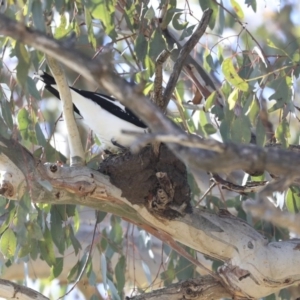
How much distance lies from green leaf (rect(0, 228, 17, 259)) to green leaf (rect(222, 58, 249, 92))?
0.83 meters

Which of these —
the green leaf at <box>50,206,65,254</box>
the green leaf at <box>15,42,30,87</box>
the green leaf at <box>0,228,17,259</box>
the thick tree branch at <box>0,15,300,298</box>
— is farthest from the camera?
the green leaf at <box>50,206,65,254</box>

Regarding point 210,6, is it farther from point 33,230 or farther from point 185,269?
point 185,269

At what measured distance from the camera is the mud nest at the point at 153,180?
2059 millimetres

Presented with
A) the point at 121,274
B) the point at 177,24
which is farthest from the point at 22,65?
the point at 121,274

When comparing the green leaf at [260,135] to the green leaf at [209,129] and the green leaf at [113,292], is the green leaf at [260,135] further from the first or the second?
the green leaf at [113,292]

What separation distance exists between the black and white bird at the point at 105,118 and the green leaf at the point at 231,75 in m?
0.66

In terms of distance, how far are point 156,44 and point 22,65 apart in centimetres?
74

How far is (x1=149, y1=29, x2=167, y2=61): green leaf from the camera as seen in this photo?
222 centimetres

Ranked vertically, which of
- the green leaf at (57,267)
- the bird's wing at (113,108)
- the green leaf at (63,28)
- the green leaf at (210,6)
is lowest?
the green leaf at (57,267)

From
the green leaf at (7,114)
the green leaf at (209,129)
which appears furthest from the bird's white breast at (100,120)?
the green leaf at (7,114)

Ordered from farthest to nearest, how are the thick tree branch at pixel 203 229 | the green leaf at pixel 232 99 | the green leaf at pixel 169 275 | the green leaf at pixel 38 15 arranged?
1. the green leaf at pixel 169 275
2. the green leaf at pixel 232 99
3. the thick tree branch at pixel 203 229
4. the green leaf at pixel 38 15

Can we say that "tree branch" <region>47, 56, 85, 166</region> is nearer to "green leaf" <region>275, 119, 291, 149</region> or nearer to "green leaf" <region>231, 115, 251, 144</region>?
"green leaf" <region>231, 115, 251, 144</region>

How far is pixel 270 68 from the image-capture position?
7.61 feet

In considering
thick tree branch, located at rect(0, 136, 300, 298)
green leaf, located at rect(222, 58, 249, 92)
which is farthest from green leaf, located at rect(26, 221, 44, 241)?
green leaf, located at rect(222, 58, 249, 92)
